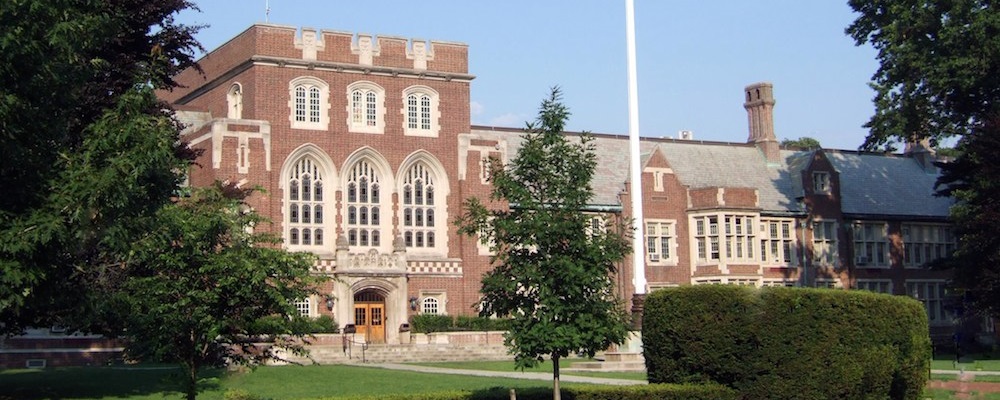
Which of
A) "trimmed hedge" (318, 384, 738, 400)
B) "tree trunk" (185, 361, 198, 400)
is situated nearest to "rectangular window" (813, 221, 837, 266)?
A: "trimmed hedge" (318, 384, 738, 400)

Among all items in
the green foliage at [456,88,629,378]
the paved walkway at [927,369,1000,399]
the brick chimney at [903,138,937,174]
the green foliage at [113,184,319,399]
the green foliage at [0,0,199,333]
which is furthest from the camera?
the brick chimney at [903,138,937,174]

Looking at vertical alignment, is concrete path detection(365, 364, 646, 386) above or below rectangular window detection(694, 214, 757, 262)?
below

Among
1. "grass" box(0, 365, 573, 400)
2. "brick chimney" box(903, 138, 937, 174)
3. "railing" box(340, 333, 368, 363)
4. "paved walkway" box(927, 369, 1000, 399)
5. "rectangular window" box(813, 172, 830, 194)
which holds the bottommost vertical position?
"paved walkway" box(927, 369, 1000, 399)

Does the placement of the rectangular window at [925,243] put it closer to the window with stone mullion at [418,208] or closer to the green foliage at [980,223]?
the green foliage at [980,223]

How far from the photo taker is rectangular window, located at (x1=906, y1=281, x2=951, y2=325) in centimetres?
5482

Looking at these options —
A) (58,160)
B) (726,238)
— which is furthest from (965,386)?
(726,238)

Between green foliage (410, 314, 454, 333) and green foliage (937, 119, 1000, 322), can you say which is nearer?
green foliage (937, 119, 1000, 322)

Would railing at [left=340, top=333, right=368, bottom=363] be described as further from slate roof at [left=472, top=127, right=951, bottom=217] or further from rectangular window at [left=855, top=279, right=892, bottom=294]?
rectangular window at [left=855, top=279, right=892, bottom=294]

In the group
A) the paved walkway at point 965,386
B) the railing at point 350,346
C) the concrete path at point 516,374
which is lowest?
the paved walkway at point 965,386

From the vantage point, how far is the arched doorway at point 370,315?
4291 centimetres

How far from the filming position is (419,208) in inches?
1746

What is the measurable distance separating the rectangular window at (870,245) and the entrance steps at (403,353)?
19691 mm

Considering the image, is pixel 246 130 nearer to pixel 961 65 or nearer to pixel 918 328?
pixel 961 65

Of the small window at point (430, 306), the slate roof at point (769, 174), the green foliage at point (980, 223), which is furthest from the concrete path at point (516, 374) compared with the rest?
the slate roof at point (769, 174)
